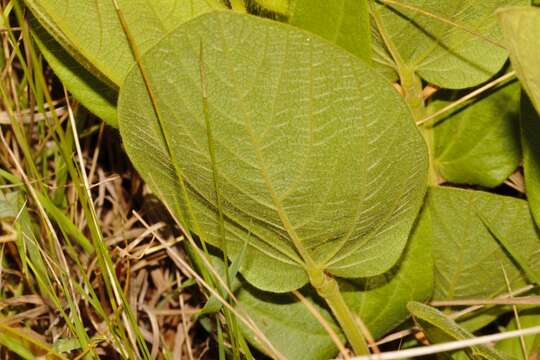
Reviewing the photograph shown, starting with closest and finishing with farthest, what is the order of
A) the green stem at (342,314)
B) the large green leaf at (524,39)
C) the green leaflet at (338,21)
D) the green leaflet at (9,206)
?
the large green leaf at (524,39)
the green leaflet at (338,21)
the green stem at (342,314)
the green leaflet at (9,206)

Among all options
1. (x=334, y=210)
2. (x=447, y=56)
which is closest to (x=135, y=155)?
(x=334, y=210)

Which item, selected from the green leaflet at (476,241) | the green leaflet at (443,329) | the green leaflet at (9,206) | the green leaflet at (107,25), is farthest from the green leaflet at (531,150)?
the green leaflet at (9,206)

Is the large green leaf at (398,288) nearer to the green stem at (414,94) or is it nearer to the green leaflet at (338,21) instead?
the green stem at (414,94)

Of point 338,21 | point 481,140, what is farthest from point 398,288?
point 338,21

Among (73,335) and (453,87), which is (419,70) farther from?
(73,335)

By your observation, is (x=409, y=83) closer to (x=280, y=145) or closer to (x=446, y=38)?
(x=446, y=38)

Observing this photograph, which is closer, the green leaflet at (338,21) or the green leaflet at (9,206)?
the green leaflet at (338,21)

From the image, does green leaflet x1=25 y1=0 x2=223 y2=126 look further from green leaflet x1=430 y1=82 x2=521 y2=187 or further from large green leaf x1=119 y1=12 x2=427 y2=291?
green leaflet x1=430 y1=82 x2=521 y2=187
